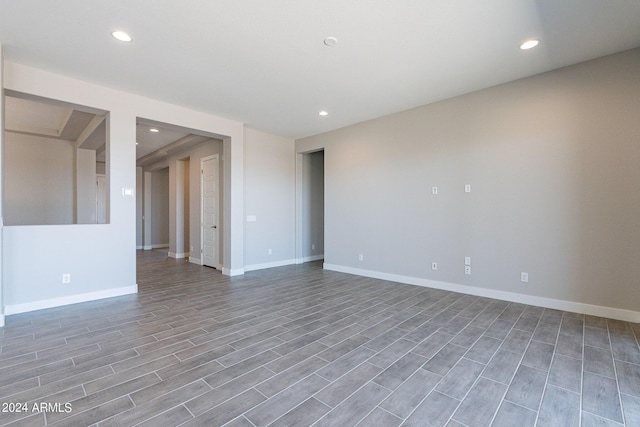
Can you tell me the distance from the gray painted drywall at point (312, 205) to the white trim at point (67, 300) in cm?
385

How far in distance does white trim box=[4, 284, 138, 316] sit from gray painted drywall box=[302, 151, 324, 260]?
151 inches

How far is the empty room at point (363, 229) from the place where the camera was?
1893 mm

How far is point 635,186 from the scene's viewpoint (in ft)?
9.91

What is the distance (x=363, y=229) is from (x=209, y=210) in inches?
141

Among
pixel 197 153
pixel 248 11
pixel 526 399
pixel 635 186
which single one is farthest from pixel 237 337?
pixel 197 153

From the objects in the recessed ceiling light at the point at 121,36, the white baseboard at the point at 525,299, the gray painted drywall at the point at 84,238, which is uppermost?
the recessed ceiling light at the point at 121,36

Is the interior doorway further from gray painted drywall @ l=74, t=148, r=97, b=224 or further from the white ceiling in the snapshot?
gray painted drywall @ l=74, t=148, r=97, b=224

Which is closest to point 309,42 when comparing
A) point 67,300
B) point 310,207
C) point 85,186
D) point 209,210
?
point 67,300

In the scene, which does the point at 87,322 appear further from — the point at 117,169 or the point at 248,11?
the point at 248,11

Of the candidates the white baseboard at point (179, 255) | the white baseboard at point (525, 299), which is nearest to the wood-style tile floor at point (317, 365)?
the white baseboard at point (525, 299)

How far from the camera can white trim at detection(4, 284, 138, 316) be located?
3.30 metres

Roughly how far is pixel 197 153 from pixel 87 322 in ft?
15.4

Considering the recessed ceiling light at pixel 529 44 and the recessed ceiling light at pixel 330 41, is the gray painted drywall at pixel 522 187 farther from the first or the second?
the recessed ceiling light at pixel 330 41

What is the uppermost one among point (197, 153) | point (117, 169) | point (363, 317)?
point (197, 153)
